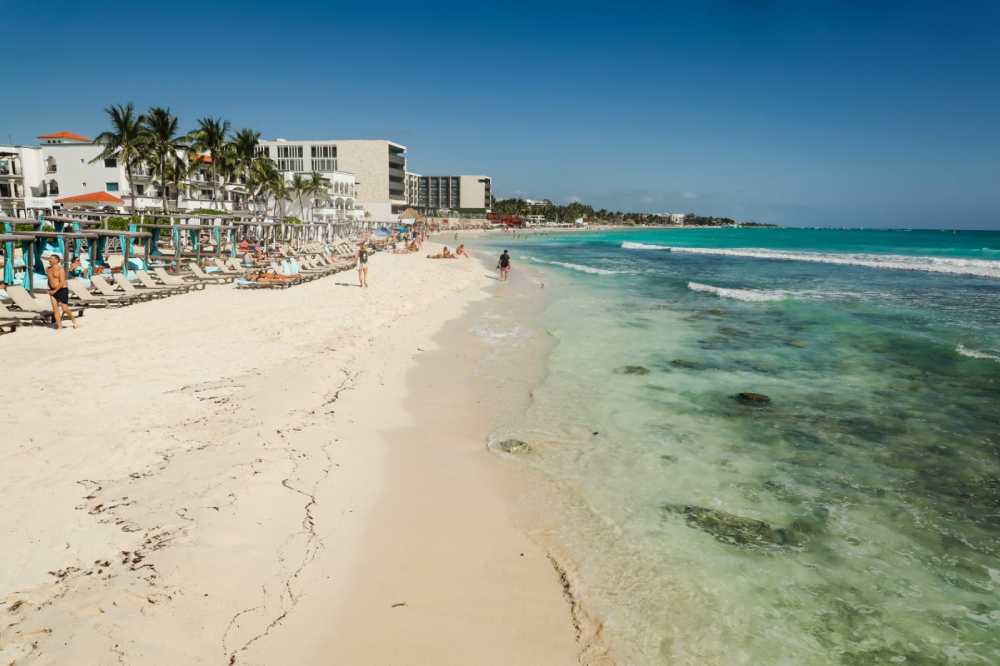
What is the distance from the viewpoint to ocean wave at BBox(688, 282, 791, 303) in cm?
2305

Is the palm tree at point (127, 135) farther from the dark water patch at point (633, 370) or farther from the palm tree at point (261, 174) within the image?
the dark water patch at point (633, 370)

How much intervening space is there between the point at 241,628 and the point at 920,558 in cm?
578

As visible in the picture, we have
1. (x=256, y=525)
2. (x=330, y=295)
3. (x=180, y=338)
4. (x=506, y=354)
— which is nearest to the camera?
(x=256, y=525)

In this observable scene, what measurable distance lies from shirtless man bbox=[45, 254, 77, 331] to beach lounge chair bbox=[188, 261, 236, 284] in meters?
8.74

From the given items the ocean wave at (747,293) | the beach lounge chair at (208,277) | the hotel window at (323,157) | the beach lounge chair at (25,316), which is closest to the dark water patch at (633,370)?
the beach lounge chair at (25,316)

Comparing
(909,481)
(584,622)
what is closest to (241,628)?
(584,622)

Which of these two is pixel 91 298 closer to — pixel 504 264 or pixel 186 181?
pixel 504 264

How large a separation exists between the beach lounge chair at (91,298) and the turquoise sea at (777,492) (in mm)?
12085

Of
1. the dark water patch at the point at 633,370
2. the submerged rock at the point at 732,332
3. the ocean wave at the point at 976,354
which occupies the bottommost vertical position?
the dark water patch at the point at 633,370

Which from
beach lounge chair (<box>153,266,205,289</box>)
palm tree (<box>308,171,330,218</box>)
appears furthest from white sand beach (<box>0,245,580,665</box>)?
palm tree (<box>308,171,330,218</box>)

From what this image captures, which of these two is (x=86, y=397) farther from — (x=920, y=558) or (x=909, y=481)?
(x=909, y=481)

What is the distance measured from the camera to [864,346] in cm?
1416

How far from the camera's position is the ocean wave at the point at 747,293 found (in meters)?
23.0

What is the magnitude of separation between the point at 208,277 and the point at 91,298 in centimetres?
674
